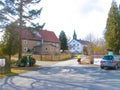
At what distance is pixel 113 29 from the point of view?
65500mm

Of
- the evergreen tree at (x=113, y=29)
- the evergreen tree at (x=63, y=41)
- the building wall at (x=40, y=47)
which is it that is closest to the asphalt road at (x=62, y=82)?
the evergreen tree at (x=113, y=29)

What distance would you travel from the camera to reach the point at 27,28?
4256 cm

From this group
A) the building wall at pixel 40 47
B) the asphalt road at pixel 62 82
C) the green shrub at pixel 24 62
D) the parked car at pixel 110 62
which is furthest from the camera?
the building wall at pixel 40 47

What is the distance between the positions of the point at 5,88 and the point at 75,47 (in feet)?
422

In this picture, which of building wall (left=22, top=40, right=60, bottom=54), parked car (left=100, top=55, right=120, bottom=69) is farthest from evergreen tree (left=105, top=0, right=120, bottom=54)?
parked car (left=100, top=55, right=120, bottom=69)

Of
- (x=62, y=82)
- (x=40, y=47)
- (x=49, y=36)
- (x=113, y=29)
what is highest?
(x=49, y=36)

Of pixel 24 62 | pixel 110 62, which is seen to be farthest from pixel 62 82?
pixel 24 62

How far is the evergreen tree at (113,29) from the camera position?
64.9 meters

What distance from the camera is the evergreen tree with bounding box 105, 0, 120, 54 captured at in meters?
64.9

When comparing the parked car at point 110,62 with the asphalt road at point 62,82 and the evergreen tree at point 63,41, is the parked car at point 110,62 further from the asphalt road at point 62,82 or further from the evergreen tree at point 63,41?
the evergreen tree at point 63,41

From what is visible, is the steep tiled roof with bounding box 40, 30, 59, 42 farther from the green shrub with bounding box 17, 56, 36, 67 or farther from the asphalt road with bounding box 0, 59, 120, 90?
the asphalt road with bounding box 0, 59, 120, 90

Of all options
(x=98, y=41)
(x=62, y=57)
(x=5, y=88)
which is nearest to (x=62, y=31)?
(x=98, y=41)

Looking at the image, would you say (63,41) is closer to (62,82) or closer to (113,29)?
(113,29)

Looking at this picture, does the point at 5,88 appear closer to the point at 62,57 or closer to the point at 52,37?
the point at 62,57
